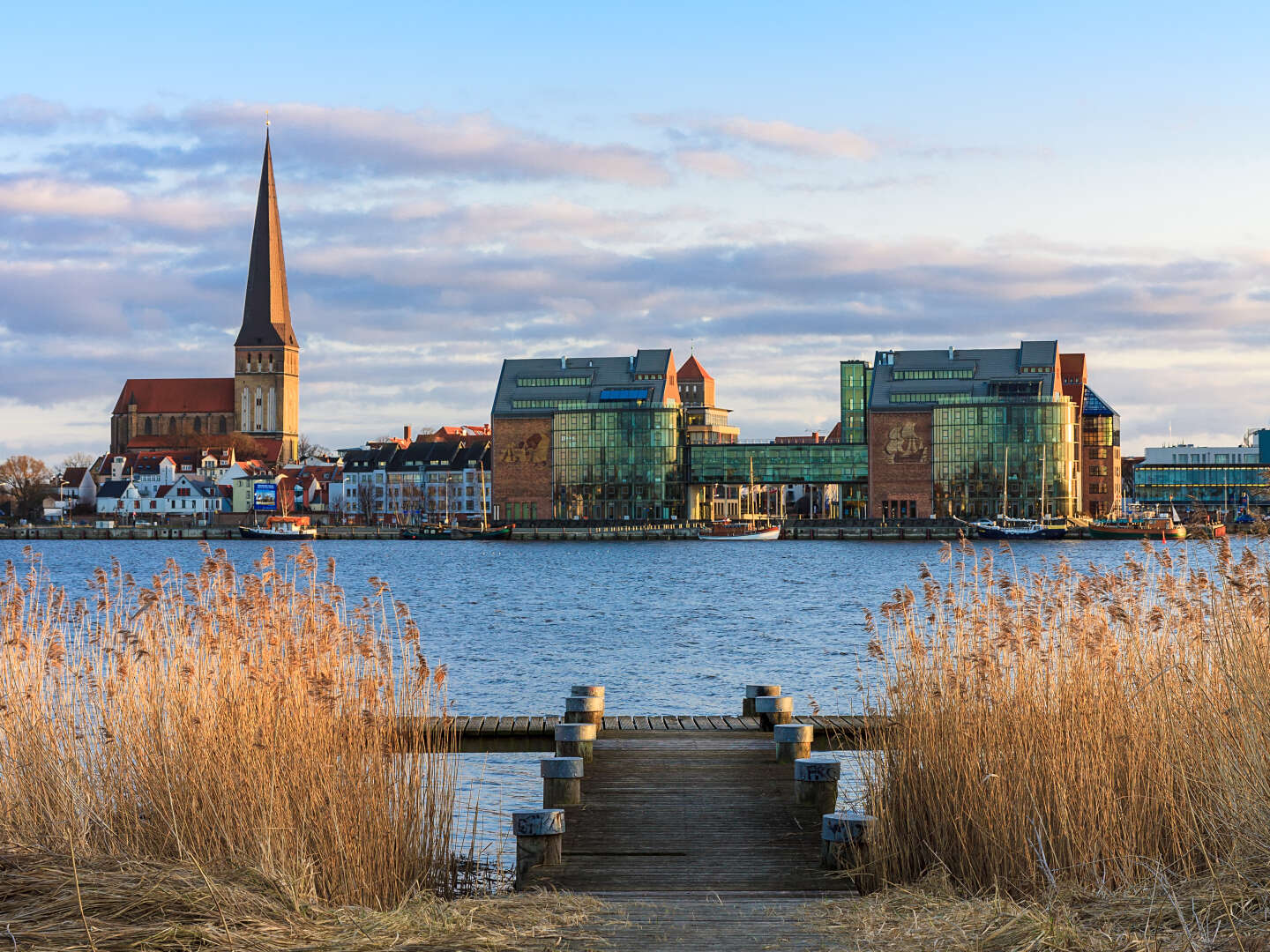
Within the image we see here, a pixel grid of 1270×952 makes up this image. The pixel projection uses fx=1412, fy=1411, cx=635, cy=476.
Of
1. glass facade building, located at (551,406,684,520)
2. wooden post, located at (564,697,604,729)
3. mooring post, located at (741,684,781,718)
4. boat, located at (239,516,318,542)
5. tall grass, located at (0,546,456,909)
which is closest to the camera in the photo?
tall grass, located at (0,546,456,909)

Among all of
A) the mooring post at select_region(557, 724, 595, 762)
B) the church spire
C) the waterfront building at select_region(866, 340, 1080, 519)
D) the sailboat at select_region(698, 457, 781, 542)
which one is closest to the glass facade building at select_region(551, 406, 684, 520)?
the sailboat at select_region(698, 457, 781, 542)

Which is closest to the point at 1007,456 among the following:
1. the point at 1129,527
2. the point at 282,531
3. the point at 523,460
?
the point at 1129,527

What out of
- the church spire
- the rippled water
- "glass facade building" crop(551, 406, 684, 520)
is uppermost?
the church spire

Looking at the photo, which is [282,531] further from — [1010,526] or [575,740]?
[575,740]

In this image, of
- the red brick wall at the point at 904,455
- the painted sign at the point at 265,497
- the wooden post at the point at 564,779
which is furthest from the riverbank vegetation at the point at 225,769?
the painted sign at the point at 265,497

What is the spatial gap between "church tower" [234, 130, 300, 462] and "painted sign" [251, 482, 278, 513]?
94.0ft

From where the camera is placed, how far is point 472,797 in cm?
1420

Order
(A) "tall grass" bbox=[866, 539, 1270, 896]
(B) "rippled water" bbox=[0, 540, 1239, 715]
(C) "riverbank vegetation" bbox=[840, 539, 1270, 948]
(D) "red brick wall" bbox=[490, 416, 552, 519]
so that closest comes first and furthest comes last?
(C) "riverbank vegetation" bbox=[840, 539, 1270, 948], (A) "tall grass" bbox=[866, 539, 1270, 896], (B) "rippled water" bbox=[0, 540, 1239, 715], (D) "red brick wall" bbox=[490, 416, 552, 519]

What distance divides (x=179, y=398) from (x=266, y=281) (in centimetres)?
2127

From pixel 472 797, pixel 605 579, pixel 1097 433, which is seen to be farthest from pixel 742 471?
pixel 472 797

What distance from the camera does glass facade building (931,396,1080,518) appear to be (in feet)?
406

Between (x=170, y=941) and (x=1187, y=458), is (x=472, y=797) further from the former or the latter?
(x=1187, y=458)

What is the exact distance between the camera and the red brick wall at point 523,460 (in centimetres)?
13875

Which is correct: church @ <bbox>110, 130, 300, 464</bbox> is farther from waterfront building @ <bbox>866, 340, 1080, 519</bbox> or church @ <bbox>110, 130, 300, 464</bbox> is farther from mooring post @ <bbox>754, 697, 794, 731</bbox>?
mooring post @ <bbox>754, 697, 794, 731</bbox>
